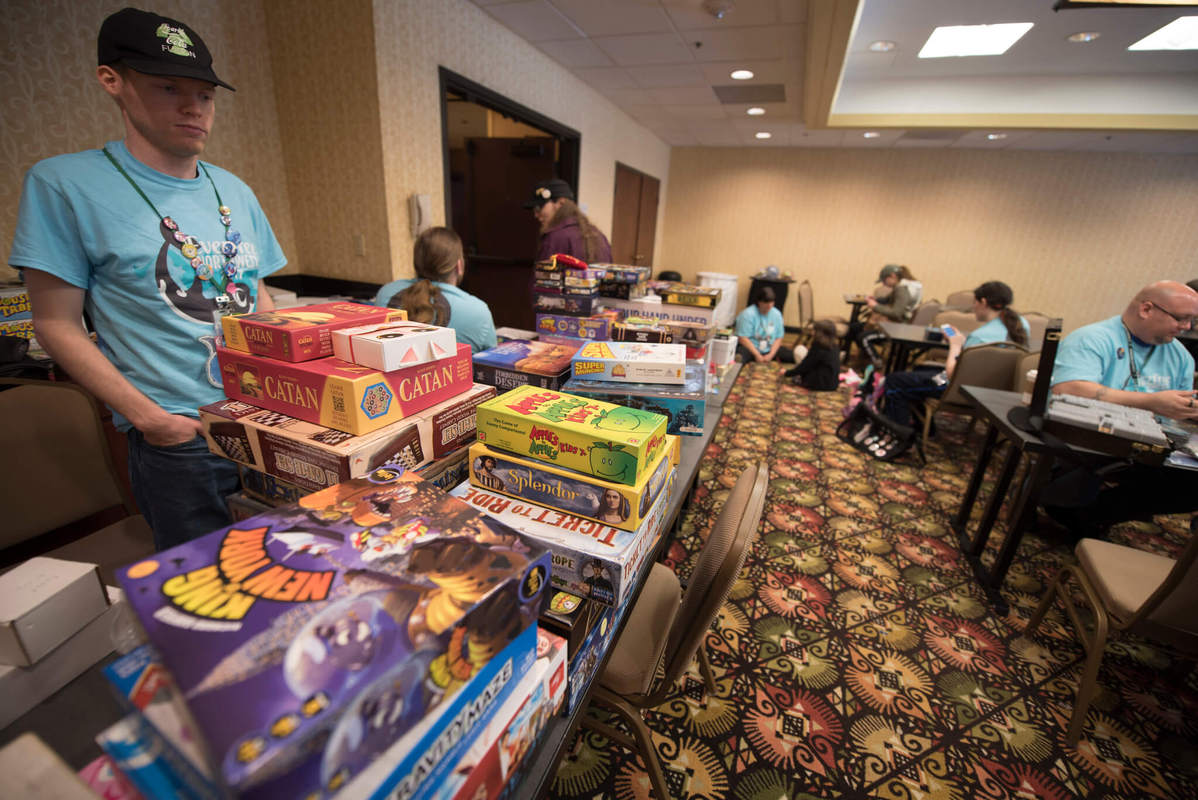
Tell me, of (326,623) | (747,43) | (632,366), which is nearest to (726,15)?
(747,43)

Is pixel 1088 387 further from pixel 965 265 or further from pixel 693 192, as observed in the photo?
pixel 693 192

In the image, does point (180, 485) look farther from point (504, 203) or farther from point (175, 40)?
point (504, 203)

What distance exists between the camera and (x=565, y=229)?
2719 millimetres

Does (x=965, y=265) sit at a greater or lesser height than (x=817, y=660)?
greater

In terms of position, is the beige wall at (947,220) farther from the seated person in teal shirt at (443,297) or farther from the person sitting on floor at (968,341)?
the seated person in teal shirt at (443,297)

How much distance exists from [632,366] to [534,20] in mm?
3158

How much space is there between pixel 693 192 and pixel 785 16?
586 cm

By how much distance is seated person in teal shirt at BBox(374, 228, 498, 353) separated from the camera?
5.44ft

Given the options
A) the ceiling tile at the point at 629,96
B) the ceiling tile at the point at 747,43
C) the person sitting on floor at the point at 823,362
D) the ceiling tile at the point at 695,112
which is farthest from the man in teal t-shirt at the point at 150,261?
the ceiling tile at the point at 695,112

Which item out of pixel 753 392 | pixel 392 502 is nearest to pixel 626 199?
pixel 753 392

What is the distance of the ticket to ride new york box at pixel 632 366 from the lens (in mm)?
1322

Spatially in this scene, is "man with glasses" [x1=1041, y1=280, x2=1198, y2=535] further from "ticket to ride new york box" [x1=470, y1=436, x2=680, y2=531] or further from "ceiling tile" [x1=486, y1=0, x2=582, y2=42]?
"ceiling tile" [x1=486, y1=0, x2=582, y2=42]

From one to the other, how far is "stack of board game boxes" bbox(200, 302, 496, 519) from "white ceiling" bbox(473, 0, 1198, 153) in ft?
10.1

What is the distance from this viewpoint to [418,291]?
5.48 ft
